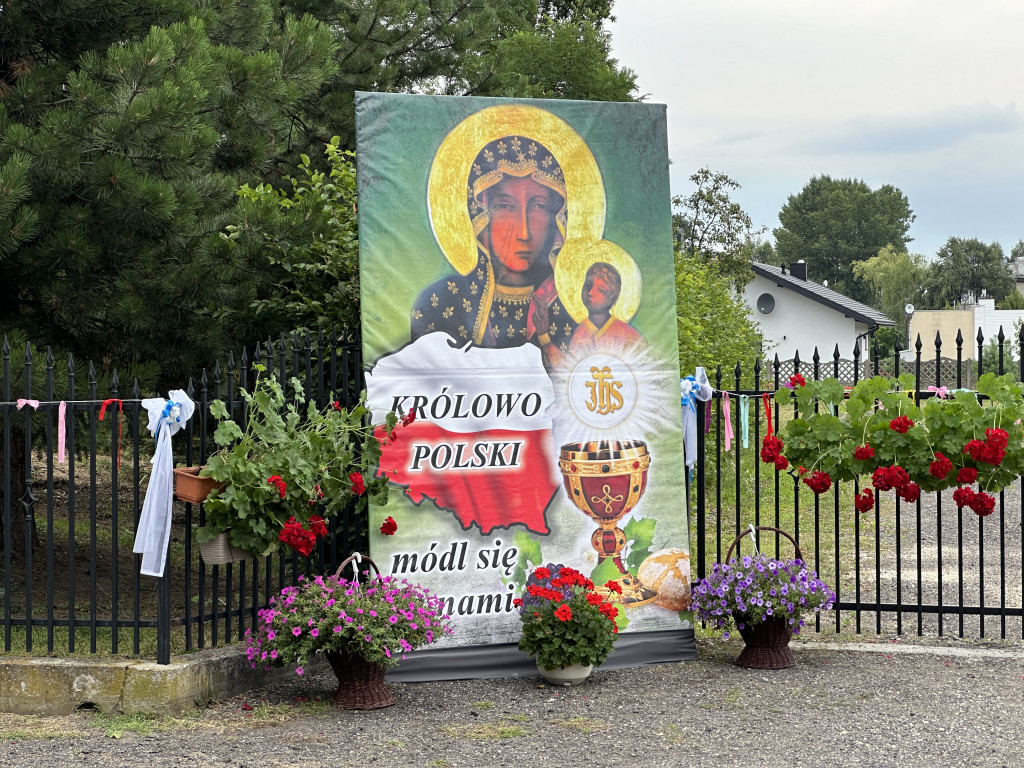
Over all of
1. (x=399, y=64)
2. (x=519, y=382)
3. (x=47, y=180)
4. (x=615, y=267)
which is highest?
(x=399, y=64)

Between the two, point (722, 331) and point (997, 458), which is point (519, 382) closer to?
point (997, 458)

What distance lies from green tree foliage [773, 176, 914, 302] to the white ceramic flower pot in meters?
80.1

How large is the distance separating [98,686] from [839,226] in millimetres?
84555

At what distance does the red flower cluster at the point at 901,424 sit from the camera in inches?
232

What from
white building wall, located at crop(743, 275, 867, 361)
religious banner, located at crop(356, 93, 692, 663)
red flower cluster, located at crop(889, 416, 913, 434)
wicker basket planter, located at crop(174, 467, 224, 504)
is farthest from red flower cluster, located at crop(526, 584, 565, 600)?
white building wall, located at crop(743, 275, 867, 361)

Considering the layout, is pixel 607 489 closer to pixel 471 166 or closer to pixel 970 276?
pixel 471 166

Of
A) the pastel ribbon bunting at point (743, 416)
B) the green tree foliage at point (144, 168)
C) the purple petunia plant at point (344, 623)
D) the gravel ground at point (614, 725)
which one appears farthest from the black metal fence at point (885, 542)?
the green tree foliage at point (144, 168)

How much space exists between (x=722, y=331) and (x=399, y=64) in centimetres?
681

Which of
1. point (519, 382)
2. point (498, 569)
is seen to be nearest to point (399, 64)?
point (519, 382)

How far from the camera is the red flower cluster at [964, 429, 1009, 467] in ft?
18.7

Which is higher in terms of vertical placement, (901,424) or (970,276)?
(970,276)

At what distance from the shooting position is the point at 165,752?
4809mm

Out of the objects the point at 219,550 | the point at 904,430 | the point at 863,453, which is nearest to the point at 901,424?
the point at 904,430

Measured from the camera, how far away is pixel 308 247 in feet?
23.9
